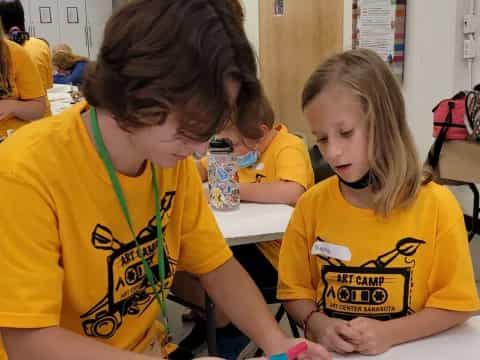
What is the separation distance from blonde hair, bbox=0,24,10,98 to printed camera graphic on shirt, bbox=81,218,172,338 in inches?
61.9

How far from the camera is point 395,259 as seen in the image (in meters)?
1.14

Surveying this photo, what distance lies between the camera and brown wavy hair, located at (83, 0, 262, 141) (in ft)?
2.40

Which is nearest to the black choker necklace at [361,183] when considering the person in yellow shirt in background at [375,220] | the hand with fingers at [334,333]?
the person in yellow shirt in background at [375,220]

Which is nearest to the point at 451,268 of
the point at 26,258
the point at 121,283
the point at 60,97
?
the point at 121,283

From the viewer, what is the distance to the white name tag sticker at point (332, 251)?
1159 millimetres

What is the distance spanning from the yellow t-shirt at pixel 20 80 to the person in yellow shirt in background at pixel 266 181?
34.3 inches

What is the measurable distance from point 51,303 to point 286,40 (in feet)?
15.0

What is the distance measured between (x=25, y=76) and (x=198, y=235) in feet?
5.41

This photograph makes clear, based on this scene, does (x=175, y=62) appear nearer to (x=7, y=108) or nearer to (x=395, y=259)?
(x=395, y=259)

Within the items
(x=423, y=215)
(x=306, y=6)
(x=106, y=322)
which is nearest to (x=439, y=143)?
(x=423, y=215)

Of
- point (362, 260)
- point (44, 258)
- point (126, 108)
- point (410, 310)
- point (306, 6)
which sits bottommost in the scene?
point (410, 310)

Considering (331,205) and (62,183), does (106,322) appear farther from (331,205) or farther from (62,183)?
(331,205)

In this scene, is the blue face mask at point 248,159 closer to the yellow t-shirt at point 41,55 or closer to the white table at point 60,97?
the white table at point 60,97

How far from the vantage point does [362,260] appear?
1.15m
